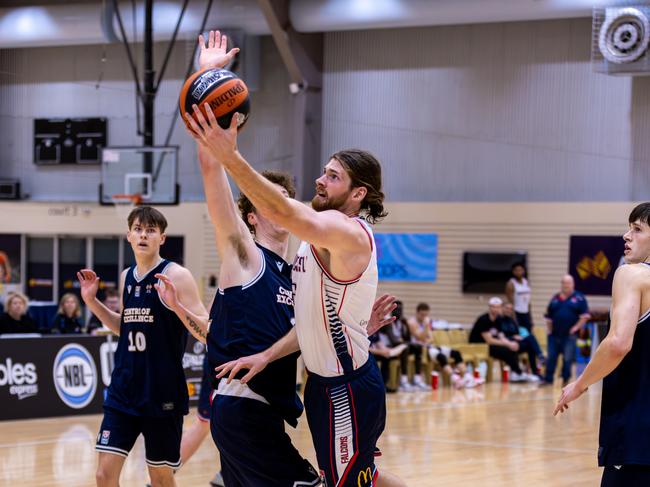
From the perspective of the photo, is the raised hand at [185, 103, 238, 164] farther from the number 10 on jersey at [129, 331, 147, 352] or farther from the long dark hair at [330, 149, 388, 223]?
the number 10 on jersey at [129, 331, 147, 352]

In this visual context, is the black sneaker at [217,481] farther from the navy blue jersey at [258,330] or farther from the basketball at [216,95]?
the basketball at [216,95]

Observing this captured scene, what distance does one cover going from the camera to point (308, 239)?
11.9 ft

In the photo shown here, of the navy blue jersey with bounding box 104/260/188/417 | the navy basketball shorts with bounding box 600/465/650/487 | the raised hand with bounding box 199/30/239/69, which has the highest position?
the raised hand with bounding box 199/30/239/69

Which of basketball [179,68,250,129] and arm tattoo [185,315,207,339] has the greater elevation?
basketball [179,68,250,129]

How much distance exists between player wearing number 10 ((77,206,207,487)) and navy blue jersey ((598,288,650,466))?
2126mm

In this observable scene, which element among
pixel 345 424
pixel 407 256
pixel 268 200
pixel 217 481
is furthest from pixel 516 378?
pixel 268 200

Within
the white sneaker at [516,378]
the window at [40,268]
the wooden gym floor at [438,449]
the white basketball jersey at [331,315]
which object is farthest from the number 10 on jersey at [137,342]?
the window at [40,268]

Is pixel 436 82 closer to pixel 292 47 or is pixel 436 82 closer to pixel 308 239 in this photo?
pixel 292 47

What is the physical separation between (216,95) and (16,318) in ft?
31.0

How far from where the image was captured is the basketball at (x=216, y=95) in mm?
3512

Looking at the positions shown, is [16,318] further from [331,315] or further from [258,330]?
[331,315]

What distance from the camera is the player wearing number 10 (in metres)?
5.41

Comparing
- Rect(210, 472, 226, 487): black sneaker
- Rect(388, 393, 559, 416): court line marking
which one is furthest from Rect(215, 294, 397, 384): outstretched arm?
Rect(388, 393, 559, 416): court line marking

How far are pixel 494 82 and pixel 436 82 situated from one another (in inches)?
51.1
